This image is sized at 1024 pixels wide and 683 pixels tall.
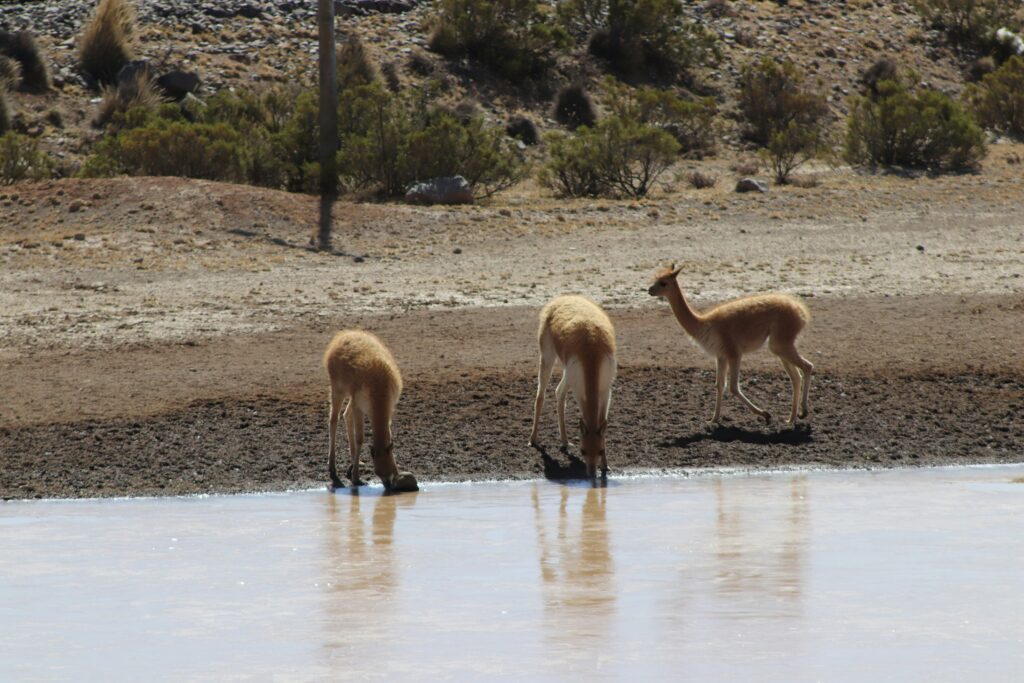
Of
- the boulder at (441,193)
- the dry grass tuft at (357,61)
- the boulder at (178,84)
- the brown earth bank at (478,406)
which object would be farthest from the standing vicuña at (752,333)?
the boulder at (178,84)

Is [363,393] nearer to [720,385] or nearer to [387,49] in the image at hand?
[720,385]

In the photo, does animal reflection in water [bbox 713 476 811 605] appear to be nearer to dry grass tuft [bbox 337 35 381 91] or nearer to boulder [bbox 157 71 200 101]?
boulder [bbox 157 71 200 101]

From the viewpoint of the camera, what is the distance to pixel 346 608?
23.4 feet

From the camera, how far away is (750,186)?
20406 millimetres

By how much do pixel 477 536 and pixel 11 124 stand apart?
63.1 feet

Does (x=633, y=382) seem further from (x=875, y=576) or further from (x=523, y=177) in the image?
(x=523, y=177)

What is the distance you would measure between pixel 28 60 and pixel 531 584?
23.2m

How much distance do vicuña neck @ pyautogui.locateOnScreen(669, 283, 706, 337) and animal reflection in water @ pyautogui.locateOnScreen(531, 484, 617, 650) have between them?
7.10 ft

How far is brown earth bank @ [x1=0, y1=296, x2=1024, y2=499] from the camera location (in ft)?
34.8

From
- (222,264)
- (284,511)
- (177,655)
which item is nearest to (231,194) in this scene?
(222,264)

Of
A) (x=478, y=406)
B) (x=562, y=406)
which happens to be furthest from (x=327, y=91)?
(x=562, y=406)

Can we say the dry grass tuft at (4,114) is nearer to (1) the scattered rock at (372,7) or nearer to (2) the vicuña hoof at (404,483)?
(1) the scattered rock at (372,7)

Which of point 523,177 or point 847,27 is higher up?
point 847,27

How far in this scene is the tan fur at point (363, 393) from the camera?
9906 mm
